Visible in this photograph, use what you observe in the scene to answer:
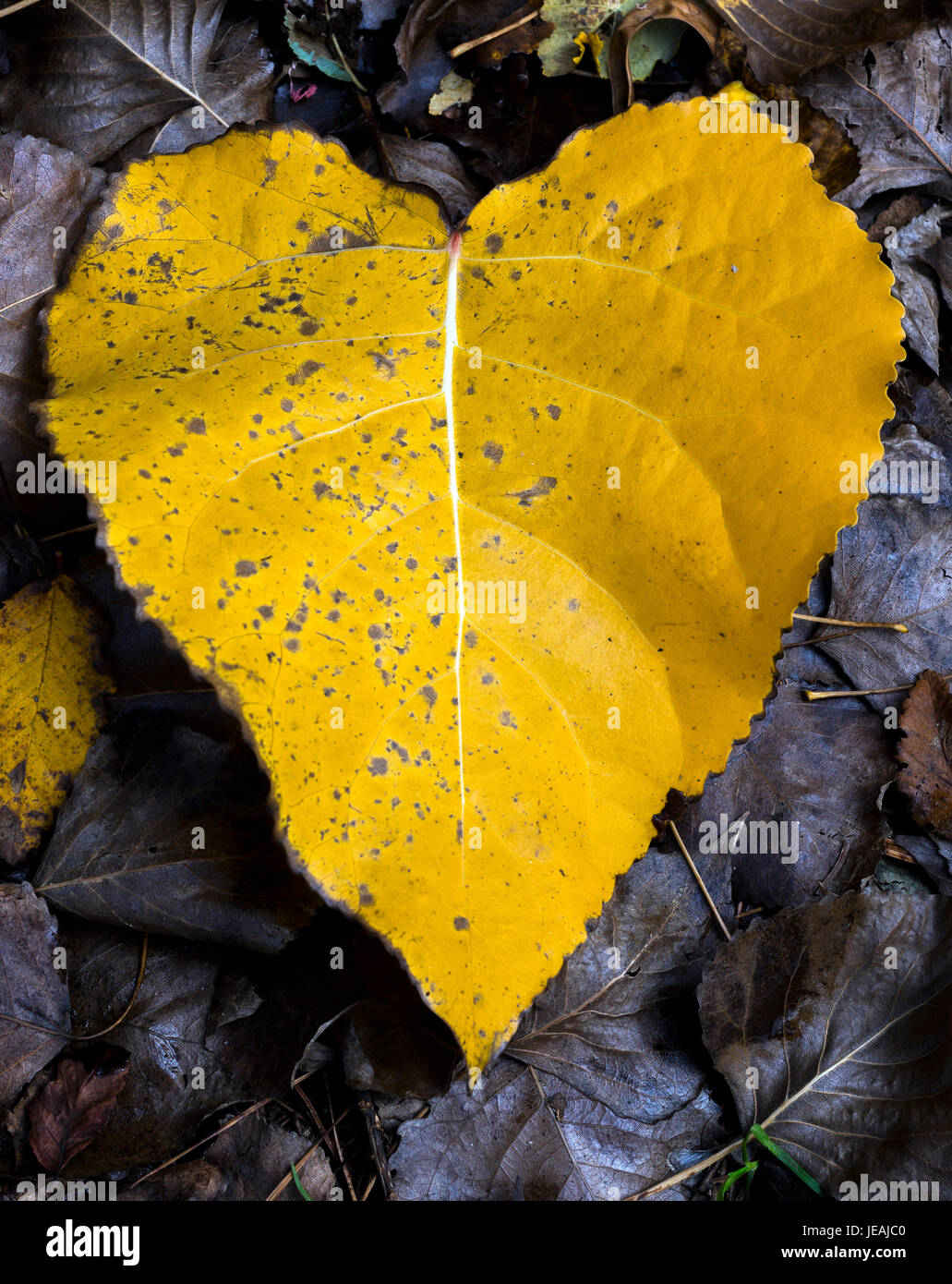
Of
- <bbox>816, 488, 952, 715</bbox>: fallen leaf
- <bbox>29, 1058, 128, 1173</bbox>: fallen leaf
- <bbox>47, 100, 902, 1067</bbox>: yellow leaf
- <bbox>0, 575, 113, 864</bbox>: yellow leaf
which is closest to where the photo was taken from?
<bbox>47, 100, 902, 1067</bbox>: yellow leaf

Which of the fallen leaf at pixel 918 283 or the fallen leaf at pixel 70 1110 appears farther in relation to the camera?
the fallen leaf at pixel 918 283

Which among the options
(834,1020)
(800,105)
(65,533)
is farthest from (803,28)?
(834,1020)

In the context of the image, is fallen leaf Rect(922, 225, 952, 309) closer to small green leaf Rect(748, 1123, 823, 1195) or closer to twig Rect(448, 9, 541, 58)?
twig Rect(448, 9, 541, 58)

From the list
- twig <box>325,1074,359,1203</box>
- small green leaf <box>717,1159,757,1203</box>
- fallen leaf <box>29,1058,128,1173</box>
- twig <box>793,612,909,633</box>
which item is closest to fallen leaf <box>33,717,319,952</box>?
fallen leaf <box>29,1058,128,1173</box>

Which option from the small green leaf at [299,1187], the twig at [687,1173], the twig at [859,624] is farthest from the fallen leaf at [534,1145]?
the twig at [859,624]

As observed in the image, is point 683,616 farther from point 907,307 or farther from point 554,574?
point 907,307

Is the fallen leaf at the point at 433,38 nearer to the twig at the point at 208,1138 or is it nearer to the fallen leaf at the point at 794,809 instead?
the fallen leaf at the point at 794,809
